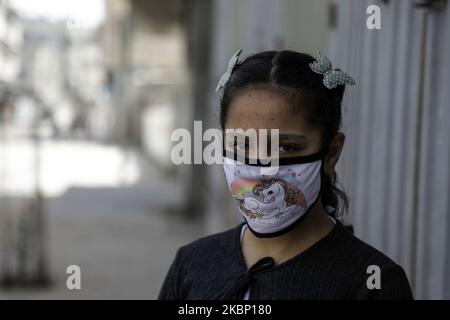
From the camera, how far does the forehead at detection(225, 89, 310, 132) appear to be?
182 cm

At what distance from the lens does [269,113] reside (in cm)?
183

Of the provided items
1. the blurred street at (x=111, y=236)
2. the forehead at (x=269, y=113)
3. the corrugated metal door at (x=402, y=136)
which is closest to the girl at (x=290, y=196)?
the forehead at (x=269, y=113)

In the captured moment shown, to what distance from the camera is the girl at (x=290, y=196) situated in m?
1.80

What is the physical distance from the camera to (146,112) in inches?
1025

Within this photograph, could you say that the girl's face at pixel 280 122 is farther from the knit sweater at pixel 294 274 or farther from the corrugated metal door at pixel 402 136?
the corrugated metal door at pixel 402 136

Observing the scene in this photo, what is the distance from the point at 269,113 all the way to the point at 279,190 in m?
0.18

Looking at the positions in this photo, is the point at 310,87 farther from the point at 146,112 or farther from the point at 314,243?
the point at 146,112

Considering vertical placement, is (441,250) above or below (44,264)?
above

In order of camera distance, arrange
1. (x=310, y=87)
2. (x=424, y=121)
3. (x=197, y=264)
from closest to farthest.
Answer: (x=310, y=87) → (x=197, y=264) → (x=424, y=121)

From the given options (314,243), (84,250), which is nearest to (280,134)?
(314,243)

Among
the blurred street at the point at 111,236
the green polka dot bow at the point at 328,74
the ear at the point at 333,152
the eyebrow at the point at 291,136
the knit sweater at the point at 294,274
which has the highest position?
the green polka dot bow at the point at 328,74

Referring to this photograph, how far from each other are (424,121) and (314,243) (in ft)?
3.12

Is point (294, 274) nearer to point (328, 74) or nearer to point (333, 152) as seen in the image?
point (333, 152)

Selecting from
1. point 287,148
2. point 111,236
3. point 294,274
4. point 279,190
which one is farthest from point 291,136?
point 111,236
